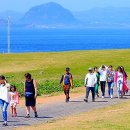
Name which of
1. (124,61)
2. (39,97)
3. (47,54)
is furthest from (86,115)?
(47,54)

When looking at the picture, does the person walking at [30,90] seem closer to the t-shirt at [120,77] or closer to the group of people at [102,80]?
the group of people at [102,80]

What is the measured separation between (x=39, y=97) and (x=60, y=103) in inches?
144

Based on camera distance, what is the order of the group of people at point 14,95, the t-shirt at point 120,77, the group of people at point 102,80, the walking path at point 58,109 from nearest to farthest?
1. the group of people at point 14,95
2. the walking path at point 58,109
3. the group of people at point 102,80
4. the t-shirt at point 120,77

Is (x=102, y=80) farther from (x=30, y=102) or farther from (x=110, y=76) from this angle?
(x=30, y=102)

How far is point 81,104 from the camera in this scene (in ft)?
88.5

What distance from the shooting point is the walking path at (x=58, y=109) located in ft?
69.2

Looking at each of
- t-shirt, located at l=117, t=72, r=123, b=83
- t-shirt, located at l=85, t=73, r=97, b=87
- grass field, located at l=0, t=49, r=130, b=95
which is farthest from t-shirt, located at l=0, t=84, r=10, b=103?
grass field, located at l=0, t=49, r=130, b=95

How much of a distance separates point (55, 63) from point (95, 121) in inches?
1326

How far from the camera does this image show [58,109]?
25.1 metres

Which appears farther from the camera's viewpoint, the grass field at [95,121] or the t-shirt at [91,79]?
the t-shirt at [91,79]

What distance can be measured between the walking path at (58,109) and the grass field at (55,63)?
42.4 ft

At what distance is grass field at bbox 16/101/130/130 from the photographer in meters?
18.5

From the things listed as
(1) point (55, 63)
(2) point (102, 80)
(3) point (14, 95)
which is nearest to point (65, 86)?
(2) point (102, 80)

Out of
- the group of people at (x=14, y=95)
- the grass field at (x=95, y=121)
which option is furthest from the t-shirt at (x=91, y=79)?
the group of people at (x=14, y=95)
